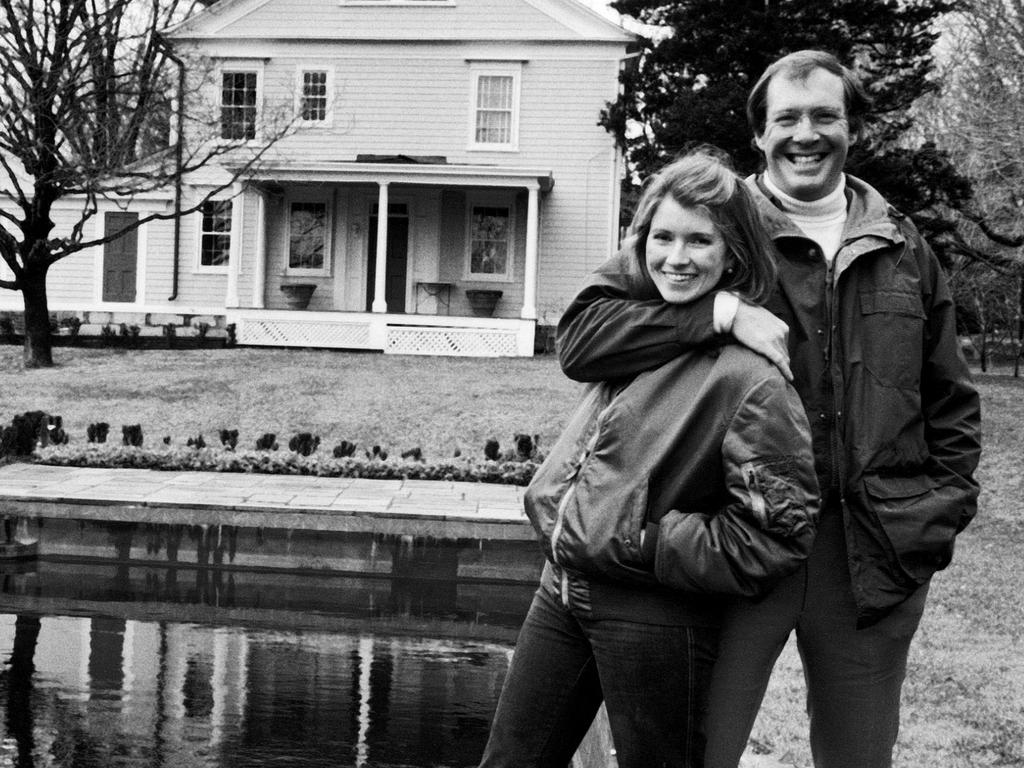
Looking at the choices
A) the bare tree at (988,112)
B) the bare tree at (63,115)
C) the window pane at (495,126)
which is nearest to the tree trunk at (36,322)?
the bare tree at (63,115)

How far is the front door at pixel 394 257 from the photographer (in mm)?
23812

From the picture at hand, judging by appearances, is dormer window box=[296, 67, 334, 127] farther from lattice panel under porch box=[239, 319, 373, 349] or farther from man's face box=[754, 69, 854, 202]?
man's face box=[754, 69, 854, 202]

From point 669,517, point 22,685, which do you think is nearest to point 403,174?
point 22,685

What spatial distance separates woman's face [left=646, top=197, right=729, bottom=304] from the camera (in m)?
2.43

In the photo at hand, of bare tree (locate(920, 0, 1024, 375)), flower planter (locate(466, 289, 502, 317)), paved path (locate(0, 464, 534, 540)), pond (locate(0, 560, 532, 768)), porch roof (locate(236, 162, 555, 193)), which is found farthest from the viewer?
flower planter (locate(466, 289, 502, 317))

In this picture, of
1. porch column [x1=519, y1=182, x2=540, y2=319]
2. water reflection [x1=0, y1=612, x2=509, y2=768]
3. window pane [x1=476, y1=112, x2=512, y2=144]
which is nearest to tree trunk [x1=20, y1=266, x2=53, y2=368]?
porch column [x1=519, y1=182, x2=540, y2=319]

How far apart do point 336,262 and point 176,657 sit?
59.5 ft

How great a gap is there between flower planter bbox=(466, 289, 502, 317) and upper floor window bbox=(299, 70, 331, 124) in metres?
4.60

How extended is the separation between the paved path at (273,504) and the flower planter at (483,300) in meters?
13.1

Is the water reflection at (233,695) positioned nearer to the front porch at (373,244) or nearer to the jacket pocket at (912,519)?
the jacket pocket at (912,519)

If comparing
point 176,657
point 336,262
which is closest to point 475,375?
point 336,262

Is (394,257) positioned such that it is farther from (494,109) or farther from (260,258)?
(494,109)

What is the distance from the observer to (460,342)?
68.2ft

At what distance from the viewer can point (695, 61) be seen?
65.4 feet
